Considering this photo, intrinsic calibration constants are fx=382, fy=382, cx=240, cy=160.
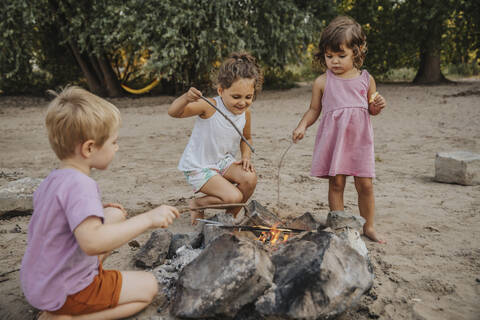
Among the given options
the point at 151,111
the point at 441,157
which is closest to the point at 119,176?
the point at 441,157

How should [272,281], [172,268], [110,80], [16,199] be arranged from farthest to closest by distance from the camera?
[110,80], [16,199], [172,268], [272,281]

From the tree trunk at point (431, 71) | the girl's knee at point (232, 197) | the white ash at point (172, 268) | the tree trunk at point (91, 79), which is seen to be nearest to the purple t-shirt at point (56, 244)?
the white ash at point (172, 268)

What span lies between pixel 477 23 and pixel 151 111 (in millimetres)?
10222

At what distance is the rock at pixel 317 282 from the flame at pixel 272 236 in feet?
1.50

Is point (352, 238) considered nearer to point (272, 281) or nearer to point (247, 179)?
point (272, 281)

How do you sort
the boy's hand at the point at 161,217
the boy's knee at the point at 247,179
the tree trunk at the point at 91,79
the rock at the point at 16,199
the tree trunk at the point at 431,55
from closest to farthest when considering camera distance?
1. the boy's hand at the point at 161,217
2. the boy's knee at the point at 247,179
3. the rock at the point at 16,199
4. the tree trunk at the point at 431,55
5. the tree trunk at the point at 91,79

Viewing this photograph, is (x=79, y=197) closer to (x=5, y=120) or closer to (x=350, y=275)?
(x=350, y=275)

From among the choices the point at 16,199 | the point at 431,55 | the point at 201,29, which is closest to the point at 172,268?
the point at 16,199

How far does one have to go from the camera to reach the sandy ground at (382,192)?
7.16 feet

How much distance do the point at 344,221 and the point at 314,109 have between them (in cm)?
96

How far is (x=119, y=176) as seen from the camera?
4.64 metres

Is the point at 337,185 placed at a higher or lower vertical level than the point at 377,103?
lower

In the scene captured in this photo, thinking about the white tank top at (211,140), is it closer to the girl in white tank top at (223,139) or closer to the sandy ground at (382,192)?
Result: the girl in white tank top at (223,139)

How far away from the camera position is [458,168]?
4.04 m
